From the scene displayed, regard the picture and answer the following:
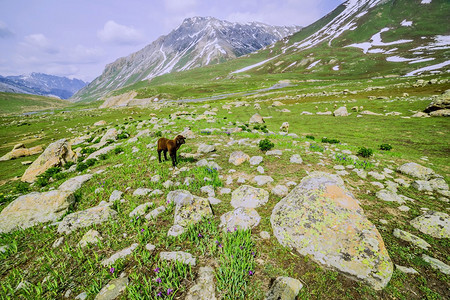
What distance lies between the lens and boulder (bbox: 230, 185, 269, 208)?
6711 millimetres

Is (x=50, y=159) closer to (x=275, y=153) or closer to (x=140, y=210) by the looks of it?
(x=140, y=210)

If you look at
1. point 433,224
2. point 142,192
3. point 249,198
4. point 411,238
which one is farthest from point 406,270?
point 142,192

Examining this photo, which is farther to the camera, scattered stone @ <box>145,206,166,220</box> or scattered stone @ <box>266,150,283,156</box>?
scattered stone @ <box>266,150,283,156</box>

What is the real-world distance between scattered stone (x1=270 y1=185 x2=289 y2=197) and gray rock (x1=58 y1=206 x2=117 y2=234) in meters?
6.40

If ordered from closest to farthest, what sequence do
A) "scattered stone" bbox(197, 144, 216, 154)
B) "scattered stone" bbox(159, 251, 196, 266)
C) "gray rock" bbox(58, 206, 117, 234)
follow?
"scattered stone" bbox(159, 251, 196, 266)
"gray rock" bbox(58, 206, 117, 234)
"scattered stone" bbox(197, 144, 216, 154)

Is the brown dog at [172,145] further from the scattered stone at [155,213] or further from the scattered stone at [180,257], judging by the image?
the scattered stone at [180,257]

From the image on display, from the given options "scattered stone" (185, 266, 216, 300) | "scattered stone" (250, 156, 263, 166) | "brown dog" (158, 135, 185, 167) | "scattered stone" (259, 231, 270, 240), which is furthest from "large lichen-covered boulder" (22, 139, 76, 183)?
"scattered stone" (259, 231, 270, 240)

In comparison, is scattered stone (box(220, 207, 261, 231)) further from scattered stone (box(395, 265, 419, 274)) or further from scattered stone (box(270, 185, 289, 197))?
scattered stone (box(395, 265, 419, 274))

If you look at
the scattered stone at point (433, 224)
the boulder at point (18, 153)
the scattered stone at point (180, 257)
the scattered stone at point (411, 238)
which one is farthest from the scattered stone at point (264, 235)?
the boulder at point (18, 153)

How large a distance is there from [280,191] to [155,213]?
5.04 meters

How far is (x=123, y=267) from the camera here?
4.54 metres

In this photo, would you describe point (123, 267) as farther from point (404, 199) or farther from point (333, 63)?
point (333, 63)

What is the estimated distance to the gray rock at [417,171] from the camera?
886 centimetres

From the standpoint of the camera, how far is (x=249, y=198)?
6.89m
